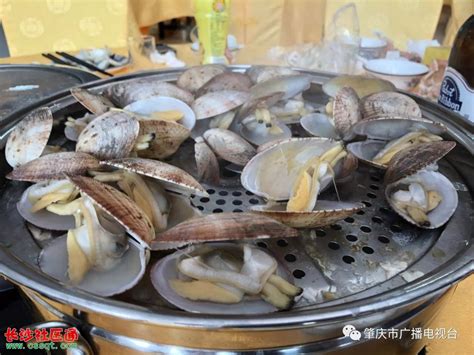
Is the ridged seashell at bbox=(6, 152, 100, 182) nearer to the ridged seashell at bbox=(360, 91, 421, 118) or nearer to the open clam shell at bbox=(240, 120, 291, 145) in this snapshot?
the open clam shell at bbox=(240, 120, 291, 145)

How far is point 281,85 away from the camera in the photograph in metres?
1.00

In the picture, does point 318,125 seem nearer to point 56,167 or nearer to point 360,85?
point 360,85

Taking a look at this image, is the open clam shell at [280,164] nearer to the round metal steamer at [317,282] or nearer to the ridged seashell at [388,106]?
the round metal steamer at [317,282]

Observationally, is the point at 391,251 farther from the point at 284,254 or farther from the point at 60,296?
the point at 60,296

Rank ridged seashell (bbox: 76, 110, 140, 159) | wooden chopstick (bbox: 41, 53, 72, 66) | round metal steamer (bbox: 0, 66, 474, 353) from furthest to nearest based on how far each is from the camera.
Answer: wooden chopstick (bbox: 41, 53, 72, 66) → ridged seashell (bbox: 76, 110, 140, 159) → round metal steamer (bbox: 0, 66, 474, 353)

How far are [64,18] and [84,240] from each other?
7.29ft

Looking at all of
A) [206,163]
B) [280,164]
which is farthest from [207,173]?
[280,164]

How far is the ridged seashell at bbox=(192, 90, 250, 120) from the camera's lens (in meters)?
0.89

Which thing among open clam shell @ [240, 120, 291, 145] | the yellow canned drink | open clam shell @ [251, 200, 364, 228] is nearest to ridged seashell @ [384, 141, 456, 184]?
open clam shell @ [251, 200, 364, 228]

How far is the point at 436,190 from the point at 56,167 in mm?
626

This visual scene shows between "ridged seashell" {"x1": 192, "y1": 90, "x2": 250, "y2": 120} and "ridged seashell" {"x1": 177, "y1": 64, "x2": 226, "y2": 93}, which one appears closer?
"ridged seashell" {"x1": 192, "y1": 90, "x2": 250, "y2": 120}

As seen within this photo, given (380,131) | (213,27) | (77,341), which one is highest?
(213,27)

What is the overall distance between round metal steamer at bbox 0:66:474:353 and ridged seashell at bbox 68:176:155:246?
76mm

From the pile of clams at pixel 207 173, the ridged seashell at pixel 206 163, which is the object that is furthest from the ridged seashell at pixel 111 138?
the ridged seashell at pixel 206 163
